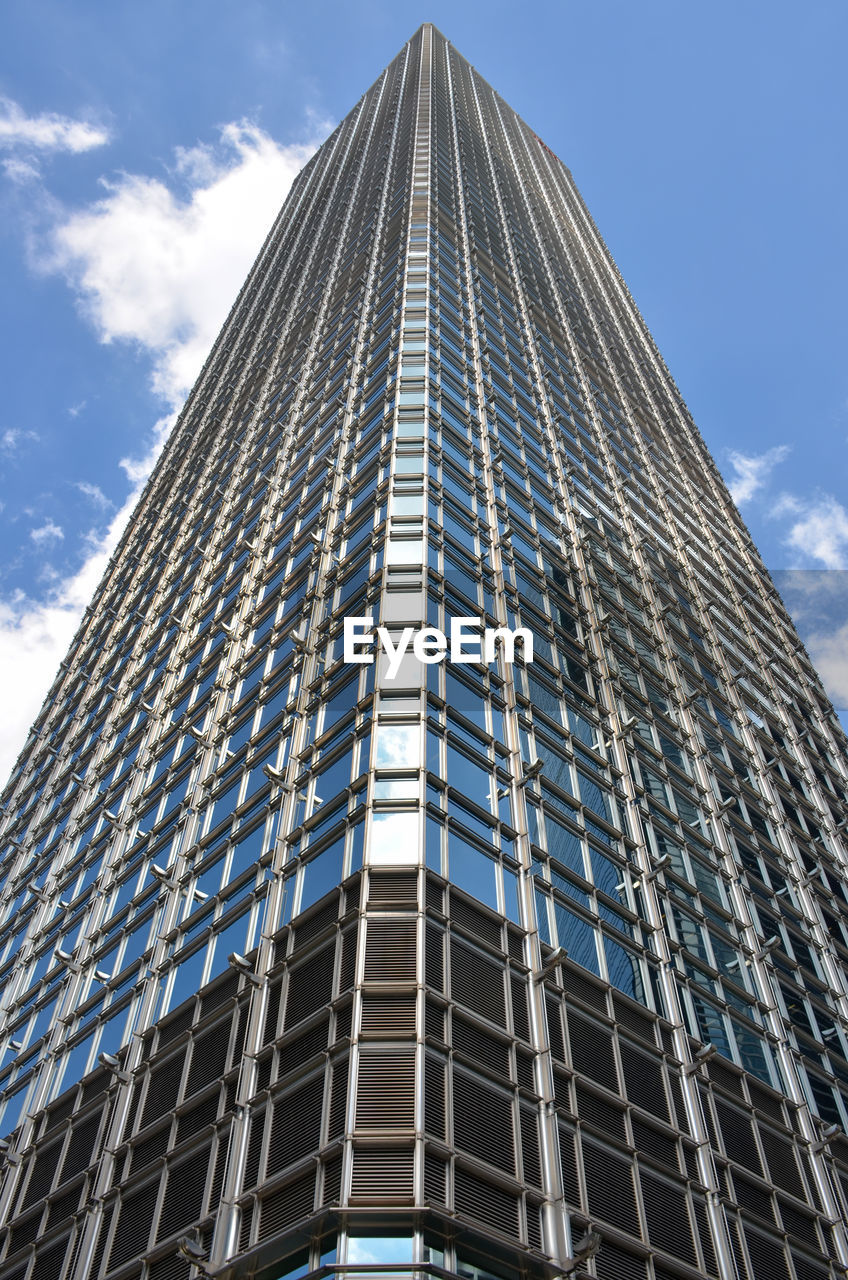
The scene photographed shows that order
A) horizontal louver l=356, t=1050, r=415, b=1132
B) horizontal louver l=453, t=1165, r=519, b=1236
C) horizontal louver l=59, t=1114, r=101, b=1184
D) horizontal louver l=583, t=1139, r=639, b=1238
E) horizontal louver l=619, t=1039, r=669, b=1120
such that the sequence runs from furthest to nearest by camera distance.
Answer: horizontal louver l=59, t=1114, r=101, b=1184 < horizontal louver l=619, t=1039, r=669, b=1120 < horizontal louver l=583, t=1139, r=639, b=1238 < horizontal louver l=356, t=1050, r=415, b=1132 < horizontal louver l=453, t=1165, r=519, b=1236

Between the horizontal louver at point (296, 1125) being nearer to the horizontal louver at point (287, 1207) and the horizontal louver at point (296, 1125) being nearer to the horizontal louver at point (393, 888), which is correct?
the horizontal louver at point (287, 1207)

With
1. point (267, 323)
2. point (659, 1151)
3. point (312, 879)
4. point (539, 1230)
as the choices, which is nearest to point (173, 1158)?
point (312, 879)

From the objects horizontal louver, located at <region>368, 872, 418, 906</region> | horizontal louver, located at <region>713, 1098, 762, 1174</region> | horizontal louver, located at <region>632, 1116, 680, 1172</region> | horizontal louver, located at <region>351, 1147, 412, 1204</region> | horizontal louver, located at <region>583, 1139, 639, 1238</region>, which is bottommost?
horizontal louver, located at <region>351, 1147, 412, 1204</region>

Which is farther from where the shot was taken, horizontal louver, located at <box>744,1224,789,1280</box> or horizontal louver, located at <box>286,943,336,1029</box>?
horizontal louver, located at <box>744,1224,789,1280</box>

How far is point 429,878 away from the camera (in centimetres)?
1992

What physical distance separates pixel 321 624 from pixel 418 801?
27.8 feet

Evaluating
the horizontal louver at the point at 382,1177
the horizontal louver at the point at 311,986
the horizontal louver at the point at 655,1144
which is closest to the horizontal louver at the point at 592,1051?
the horizontal louver at the point at 655,1144

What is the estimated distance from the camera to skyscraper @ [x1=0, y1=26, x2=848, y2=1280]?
17.2m

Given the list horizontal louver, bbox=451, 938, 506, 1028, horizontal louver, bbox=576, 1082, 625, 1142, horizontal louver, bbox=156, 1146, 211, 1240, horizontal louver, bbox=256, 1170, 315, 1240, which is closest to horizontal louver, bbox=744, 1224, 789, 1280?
horizontal louver, bbox=576, 1082, 625, 1142

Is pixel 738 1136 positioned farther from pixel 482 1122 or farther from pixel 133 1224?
pixel 133 1224

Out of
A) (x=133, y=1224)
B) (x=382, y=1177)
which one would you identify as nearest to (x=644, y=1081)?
(x=382, y=1177)

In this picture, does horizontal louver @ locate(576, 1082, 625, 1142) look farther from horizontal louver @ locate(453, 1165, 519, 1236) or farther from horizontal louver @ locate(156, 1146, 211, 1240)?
horizontal louver @ locate(156, 1146, 211, 1240)

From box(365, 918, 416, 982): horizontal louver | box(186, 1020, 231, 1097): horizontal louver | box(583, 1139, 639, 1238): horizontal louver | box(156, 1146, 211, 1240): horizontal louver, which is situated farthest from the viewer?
box(186, 1020, 231, 1097): horizontal louver

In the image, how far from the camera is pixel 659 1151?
19594 millimetres
